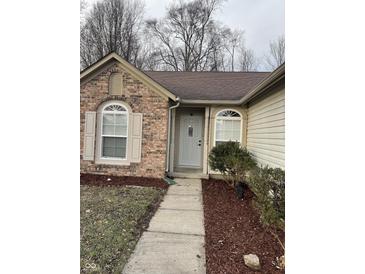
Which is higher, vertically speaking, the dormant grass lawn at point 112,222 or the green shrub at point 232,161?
the green shrub at point 232,161

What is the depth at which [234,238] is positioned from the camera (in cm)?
397

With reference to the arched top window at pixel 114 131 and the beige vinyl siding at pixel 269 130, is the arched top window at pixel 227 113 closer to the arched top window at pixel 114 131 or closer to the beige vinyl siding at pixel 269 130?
the beige vinyl siding at pixel 269 130

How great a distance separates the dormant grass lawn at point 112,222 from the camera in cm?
319

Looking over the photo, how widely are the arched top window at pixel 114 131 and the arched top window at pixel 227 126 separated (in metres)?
3.17

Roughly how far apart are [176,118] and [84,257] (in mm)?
7078

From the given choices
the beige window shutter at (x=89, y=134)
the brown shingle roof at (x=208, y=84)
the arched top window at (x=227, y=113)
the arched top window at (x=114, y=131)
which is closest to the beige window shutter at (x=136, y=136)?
the arched top window at (x=114, y=131)

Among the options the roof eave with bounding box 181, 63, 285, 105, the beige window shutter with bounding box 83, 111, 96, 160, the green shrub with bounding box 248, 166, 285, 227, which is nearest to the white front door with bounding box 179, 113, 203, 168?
the roof eave with bounding box 181, 63, 285, 105

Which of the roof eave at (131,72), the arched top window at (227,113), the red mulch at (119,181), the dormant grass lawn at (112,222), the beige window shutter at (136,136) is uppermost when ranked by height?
the roof eave at (131,72)

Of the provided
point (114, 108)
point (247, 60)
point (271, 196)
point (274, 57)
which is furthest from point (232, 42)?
point (271, 196)

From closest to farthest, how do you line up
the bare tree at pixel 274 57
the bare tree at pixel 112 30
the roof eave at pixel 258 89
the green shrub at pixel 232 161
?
the roof eave at pixel 258 89
the green shrub at pixel 232 161
the bare tree at pixel 112 30
the bare tree at pixel 274 57

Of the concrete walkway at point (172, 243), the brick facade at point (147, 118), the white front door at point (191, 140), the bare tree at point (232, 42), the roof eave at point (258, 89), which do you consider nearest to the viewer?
the concrete walkway at point (172, 243)

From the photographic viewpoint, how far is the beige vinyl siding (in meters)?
5.13

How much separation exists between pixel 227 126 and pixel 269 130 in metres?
3.01
